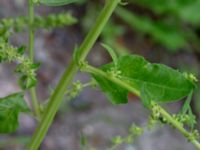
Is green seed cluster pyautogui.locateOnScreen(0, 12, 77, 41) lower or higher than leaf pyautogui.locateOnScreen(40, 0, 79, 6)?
lower

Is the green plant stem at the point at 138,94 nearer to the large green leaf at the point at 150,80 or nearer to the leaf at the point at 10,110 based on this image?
the large green leaf at the point at 150,80

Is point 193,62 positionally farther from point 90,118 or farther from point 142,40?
point 90,118

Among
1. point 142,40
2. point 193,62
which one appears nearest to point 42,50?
point 142,40

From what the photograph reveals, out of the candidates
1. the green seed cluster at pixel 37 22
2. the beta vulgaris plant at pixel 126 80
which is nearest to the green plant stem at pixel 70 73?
the beta vulgaris plant at pixel 126 80

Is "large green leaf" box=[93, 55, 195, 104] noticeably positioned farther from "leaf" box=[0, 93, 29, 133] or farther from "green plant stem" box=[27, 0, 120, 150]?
"leaf" box=[0, 93, 29, 133]

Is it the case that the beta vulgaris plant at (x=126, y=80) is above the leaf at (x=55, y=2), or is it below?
below

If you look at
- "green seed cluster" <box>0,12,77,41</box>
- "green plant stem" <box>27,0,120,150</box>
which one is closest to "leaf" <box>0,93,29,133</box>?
"green plant stem" <box>27,0,120,150</box>

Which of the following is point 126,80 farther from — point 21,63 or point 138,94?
point 21,63
